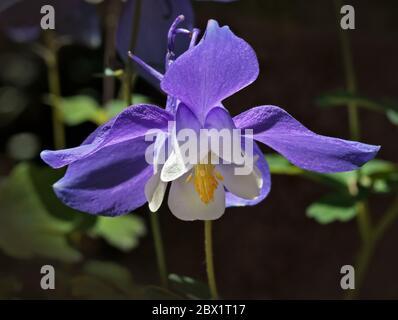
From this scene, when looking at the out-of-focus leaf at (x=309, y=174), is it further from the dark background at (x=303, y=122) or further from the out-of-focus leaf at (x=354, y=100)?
the dark background at (x=303, y=122)

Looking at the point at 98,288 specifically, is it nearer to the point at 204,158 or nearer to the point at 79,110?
the point at 204,158

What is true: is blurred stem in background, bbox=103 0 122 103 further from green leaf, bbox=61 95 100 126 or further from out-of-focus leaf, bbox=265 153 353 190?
out-of-focus leaf, bbox=265 153 353 190

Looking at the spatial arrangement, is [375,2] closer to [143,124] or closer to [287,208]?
[287,208]

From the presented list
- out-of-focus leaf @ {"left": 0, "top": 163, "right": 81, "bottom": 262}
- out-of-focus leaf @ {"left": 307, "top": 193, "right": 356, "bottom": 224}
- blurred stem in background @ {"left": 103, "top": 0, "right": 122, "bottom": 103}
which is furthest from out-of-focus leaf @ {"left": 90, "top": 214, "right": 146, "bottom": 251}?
out-of-focus leaf @ {"left": 307, "top": 193, "right": 356, "bottom": 224}

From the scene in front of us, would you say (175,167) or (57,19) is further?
(57,19)

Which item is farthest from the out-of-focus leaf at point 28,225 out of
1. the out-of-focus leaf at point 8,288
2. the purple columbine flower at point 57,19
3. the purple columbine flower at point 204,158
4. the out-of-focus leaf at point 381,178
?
the out-of-focus leaf at point 381,178

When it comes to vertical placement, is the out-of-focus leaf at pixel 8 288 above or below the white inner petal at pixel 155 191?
below

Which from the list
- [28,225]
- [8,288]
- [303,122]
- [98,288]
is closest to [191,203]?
[98,288]
